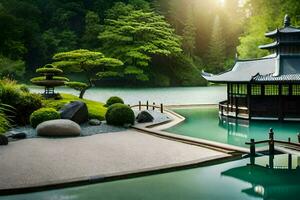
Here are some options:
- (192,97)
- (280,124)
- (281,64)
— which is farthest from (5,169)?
(192,97)

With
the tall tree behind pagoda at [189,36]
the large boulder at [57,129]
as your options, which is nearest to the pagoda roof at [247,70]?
the large boulder at [57,129]

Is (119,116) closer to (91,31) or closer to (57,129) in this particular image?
(57,129)

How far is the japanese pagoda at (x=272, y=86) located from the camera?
23.0 metres

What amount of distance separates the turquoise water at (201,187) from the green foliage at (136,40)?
34743 mm

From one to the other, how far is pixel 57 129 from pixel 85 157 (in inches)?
181

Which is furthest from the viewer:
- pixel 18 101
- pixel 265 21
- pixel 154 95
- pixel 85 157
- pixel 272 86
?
pixel 154 95

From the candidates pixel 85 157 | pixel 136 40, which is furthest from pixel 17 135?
pixel 136 40

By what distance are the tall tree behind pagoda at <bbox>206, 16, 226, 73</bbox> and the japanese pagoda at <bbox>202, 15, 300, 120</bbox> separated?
34.9 metres

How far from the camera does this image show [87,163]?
1138 cm

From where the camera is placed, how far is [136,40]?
154 ft

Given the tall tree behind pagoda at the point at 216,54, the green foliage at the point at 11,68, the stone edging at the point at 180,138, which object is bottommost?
the stone edging at the point at 180,138

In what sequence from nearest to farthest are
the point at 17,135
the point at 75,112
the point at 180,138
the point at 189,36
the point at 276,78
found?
the point at 180,138 < the point at 17,135 < the point at 75,112 < the point at 276,78 < the point at 189,36

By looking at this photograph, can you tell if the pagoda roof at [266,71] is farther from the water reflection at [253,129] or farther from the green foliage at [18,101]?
the green foliage at [18,101]

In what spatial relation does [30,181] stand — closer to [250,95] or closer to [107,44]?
[250,95]
